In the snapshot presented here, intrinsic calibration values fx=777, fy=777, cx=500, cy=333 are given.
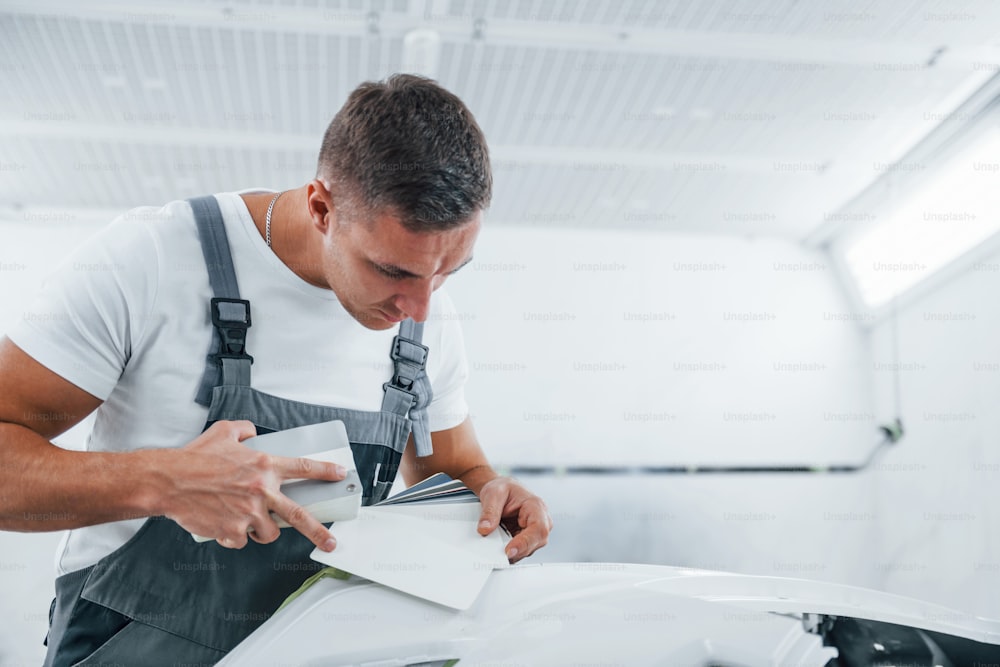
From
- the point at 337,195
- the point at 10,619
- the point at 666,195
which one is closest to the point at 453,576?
the point at 337,195

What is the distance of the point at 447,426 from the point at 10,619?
7.60 ft

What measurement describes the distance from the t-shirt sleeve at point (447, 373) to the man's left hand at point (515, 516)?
7.3 inches

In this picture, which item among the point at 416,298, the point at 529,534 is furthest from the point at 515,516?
the point at 416,298

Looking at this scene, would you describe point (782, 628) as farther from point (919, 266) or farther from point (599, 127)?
point (919, 266)

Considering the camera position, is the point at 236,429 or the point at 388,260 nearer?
the point at 236,429

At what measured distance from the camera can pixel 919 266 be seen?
2.96 metres

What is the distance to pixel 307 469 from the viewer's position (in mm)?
877

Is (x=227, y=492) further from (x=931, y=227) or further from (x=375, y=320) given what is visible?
(x=931, y=227)

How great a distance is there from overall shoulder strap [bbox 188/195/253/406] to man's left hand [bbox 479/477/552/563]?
370mm

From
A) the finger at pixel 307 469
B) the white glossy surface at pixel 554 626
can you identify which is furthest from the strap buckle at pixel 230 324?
the white glossy surface at pixel 554 626

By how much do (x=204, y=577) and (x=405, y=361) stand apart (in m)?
0.40

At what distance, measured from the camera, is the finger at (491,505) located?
100cm

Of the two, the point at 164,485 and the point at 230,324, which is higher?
the point at 230,324

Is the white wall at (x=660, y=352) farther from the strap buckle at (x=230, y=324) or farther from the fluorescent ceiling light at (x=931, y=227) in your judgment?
the strap buckle at (x=230, y=324)
